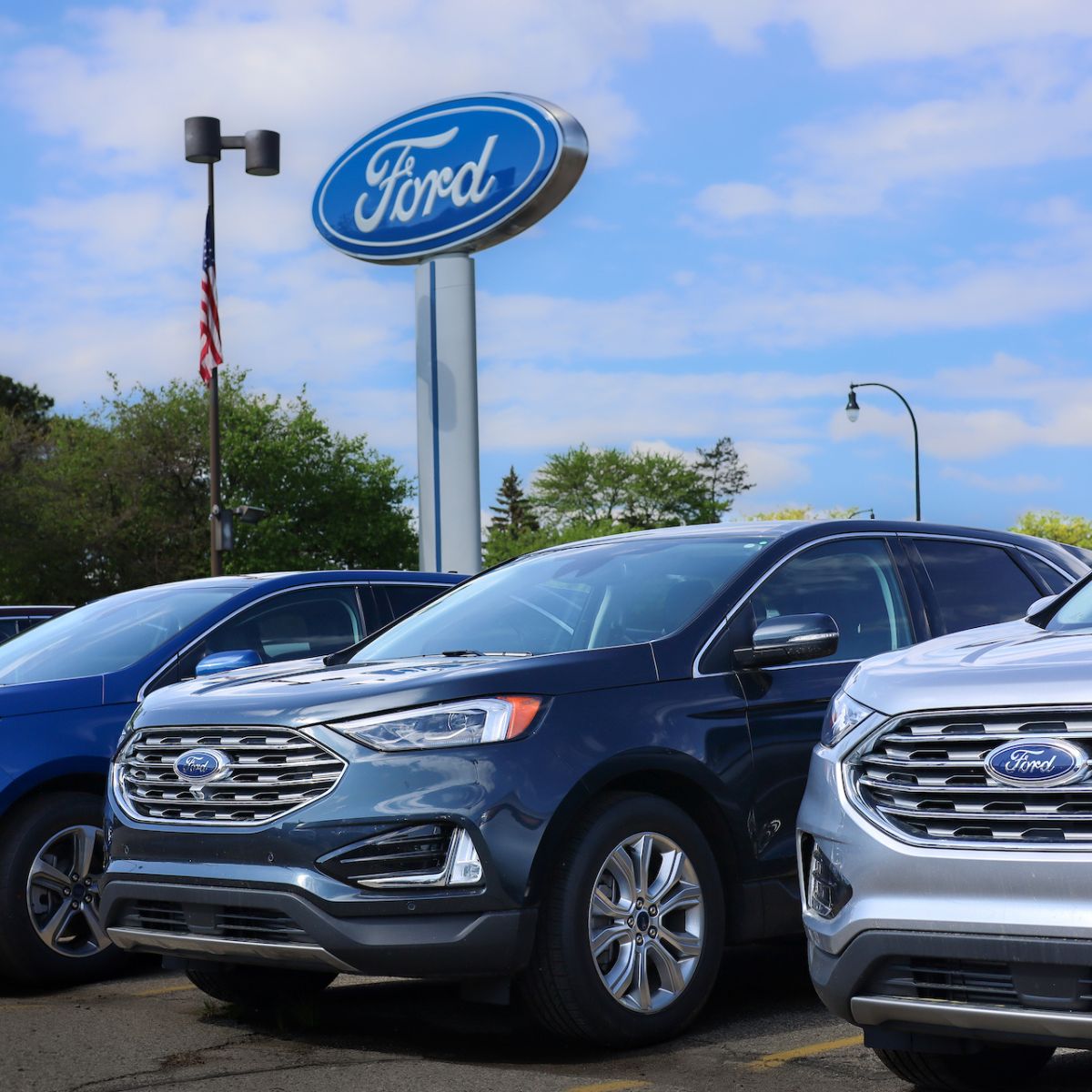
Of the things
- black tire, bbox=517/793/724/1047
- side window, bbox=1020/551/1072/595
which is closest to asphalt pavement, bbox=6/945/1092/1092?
black tire, bbox=517/793/724/1047

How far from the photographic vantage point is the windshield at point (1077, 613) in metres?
5.16

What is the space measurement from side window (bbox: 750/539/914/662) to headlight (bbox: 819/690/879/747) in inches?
68.6

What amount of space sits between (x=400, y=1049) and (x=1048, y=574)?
3.68m

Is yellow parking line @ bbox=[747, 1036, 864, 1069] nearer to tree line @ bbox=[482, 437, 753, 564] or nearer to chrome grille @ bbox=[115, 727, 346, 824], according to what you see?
chrome grille @ bbox=[115, 727, 346, 824]

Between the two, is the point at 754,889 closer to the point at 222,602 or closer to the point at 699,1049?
the point at 699,1049

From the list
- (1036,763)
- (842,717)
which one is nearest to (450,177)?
(842,717)

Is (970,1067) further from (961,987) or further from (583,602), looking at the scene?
(583,602)

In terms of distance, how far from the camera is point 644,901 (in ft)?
18.3

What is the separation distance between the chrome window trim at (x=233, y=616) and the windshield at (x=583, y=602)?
3.80ft

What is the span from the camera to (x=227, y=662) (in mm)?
6992

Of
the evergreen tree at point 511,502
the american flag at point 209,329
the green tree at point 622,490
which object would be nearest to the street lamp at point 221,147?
the american flag at point 209,329

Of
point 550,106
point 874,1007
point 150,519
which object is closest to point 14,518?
point 150,519

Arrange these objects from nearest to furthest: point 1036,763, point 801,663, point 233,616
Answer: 1. point 1036,763
2. point 801,663
3. point 233,616

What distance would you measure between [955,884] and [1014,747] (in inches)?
13.9
